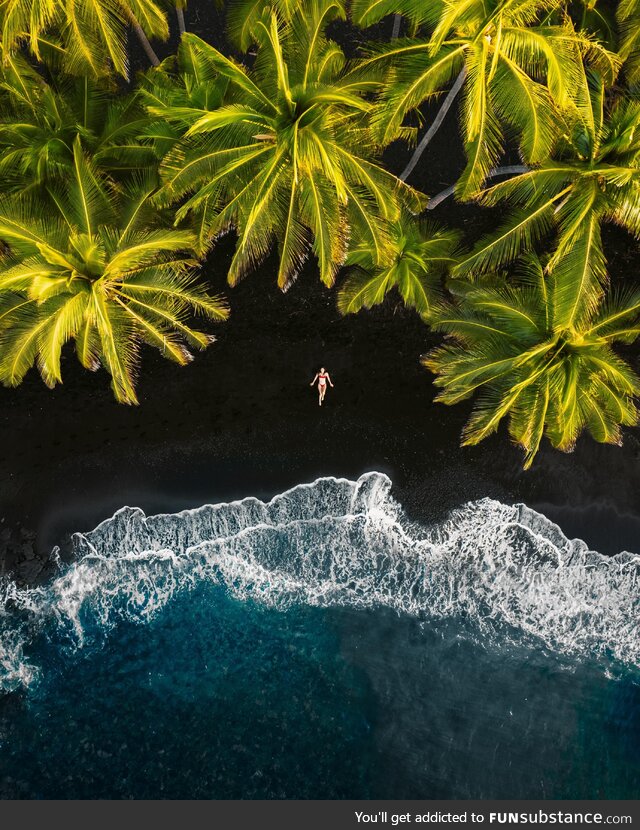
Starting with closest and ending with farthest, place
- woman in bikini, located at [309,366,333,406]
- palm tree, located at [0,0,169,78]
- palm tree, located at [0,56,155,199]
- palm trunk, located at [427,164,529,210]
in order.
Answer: palm tree, located at [0,0,169,78] → palm tree, located at [0,56,155,199] → palm trunk, located at [427,164,529,210] → woman in bikini, located at [309,366,333,406]

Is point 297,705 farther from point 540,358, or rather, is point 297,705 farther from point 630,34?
point 630,34

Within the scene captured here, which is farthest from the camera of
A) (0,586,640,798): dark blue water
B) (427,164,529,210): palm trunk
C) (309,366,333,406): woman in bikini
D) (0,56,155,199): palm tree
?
(309,366,333,406): woman in bikini

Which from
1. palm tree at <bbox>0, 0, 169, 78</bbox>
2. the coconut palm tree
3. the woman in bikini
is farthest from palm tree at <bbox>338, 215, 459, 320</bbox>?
palm tree at <bbox>0, 0, 169, 78</bbox>

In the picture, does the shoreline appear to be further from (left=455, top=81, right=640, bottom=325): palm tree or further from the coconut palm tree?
A: the coconut palm tree

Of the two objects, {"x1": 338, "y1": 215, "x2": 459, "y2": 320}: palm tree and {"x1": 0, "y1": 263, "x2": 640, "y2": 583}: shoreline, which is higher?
{"x1": 338, "y1": 215, "x2": 459, "y2": 320}: palm tree

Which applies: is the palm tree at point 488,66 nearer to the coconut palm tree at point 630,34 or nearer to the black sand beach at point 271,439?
the coconut palm tree at point 630,34

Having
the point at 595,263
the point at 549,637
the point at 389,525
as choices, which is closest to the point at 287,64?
the point at 595,263
